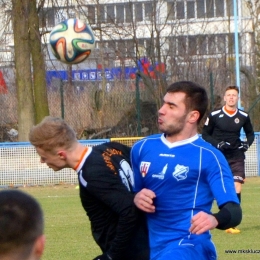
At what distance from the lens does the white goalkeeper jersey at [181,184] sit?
420 cm

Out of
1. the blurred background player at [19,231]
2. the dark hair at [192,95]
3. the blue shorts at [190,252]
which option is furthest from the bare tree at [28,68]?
the blurred background player at [19,231]

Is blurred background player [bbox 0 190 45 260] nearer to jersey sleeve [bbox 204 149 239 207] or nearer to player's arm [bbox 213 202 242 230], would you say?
player's arm [bbox 213 202 242 230]

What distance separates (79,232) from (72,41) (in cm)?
416

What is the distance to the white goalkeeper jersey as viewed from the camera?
4.20 meters

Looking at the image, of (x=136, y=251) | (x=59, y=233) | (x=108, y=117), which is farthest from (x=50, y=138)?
(x=108, y=117)

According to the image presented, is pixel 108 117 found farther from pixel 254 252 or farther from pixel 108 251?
pixel 108 251

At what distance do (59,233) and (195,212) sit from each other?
5.99 m

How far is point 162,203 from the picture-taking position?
14.2ft

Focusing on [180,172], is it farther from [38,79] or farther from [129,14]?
[129,14]

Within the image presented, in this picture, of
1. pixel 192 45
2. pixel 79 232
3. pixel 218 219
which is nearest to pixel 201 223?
pixel 218 219

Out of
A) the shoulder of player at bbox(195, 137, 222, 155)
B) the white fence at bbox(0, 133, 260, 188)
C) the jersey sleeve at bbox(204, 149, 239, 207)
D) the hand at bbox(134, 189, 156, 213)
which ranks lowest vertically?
the white fence at bbox(0, 133, 260, 188)

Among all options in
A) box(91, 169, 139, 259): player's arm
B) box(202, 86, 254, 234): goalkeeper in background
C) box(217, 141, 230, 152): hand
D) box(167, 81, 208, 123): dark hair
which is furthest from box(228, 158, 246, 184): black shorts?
box(91, 169, 139, 259): player's arm

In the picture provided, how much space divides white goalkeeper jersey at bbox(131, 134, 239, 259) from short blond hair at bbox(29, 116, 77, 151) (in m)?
0.49

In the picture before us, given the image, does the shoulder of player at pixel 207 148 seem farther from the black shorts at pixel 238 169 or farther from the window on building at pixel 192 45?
the window on building at pixel 192 45
